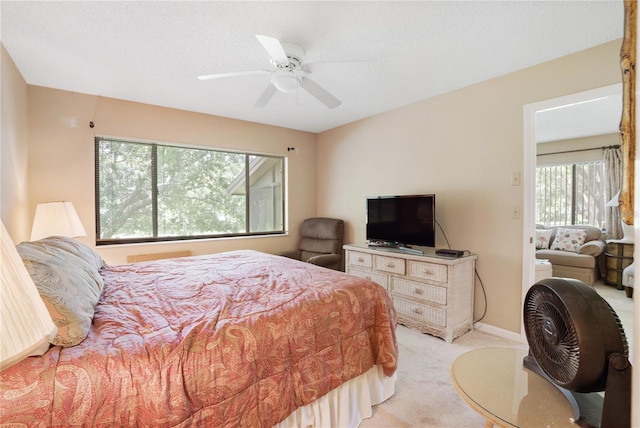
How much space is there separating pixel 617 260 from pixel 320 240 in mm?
4315

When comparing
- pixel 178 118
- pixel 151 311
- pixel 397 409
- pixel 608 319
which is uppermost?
pixel 178 118

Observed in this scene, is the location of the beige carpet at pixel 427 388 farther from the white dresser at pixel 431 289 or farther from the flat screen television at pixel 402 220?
the flat screen television at pixel 402 220

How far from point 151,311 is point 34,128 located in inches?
110

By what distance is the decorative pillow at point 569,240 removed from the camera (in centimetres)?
466

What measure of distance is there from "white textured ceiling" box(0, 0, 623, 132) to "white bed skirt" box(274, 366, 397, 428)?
227 cm

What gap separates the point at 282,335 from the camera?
Result: 1.41 metres

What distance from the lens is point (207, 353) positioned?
1179 millimetres

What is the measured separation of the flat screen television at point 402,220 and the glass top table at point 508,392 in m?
1.68

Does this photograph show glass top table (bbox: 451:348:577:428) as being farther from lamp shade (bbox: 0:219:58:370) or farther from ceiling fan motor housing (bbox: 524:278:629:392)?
lamp shade (bbox: 0:219:58:370)

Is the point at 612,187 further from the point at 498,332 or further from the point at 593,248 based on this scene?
the point at 498,332

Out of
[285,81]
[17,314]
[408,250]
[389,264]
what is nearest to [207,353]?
[17,314]

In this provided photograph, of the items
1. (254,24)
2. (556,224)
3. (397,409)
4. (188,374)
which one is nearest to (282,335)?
(188,374)

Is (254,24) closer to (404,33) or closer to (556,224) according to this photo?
(404,33)

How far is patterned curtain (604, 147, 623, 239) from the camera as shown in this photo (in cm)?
470
